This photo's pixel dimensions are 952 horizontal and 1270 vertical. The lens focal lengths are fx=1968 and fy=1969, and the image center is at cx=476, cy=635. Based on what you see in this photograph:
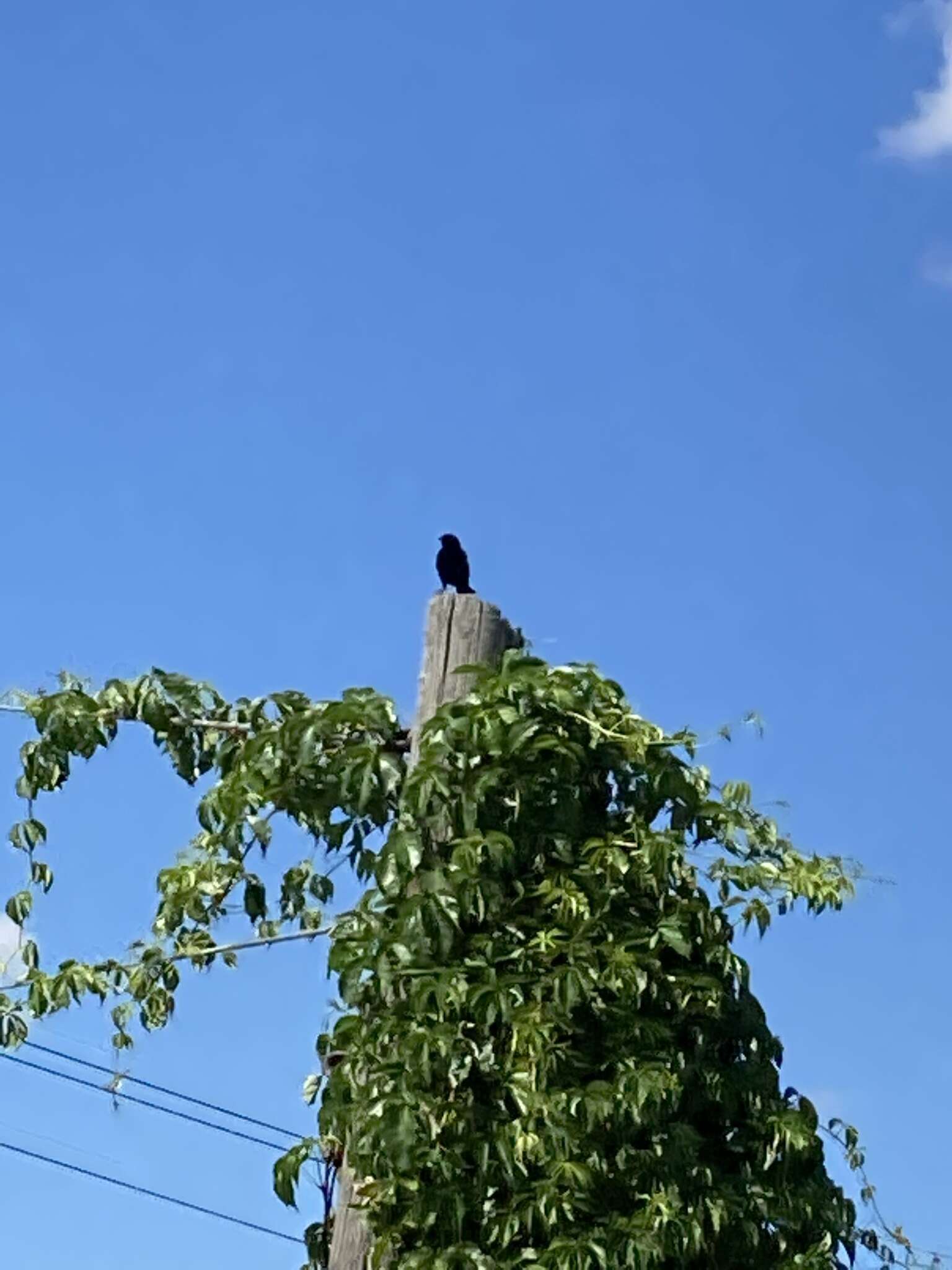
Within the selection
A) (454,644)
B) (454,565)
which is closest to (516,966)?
(454,644)

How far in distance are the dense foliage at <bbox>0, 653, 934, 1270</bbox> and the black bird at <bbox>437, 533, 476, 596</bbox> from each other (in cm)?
168

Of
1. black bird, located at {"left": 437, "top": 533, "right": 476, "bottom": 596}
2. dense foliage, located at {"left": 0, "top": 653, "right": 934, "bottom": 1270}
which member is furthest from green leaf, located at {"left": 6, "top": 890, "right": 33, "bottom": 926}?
black bird, located at {"left": 437, "top": 533, "right": 476, "bottom": 596}

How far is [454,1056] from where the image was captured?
3.67 meters

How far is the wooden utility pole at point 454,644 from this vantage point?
4070 mm

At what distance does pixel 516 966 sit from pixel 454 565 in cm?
221

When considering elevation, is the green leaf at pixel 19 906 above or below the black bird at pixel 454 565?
below

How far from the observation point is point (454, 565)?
19.1 feet

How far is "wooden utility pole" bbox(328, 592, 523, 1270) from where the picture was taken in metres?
4.07

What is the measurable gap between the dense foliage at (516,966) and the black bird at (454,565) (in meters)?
1.68

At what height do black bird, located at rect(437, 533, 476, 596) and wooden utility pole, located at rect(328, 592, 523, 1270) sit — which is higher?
black bird, located at rect(437, 533, 476, 596)

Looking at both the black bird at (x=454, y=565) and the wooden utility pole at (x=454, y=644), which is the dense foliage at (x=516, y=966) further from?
the black bird at (x=454, y=565)

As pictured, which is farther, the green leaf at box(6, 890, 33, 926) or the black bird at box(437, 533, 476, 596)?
the black bird at box(437, 533, 476, 596)

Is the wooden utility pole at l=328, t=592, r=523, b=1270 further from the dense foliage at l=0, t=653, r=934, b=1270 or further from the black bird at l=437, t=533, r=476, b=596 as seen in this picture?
the black bird at l=437, t=533, r=476, b=596

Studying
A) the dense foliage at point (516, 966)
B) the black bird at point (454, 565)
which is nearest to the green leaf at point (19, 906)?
the dense foliage at point (516, 966)
